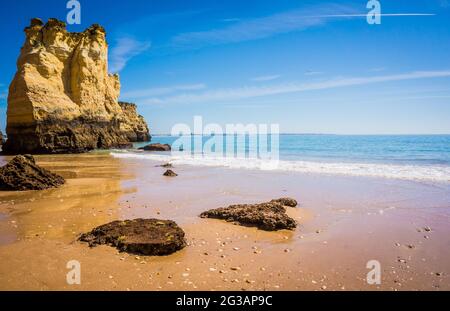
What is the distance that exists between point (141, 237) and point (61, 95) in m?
32.5

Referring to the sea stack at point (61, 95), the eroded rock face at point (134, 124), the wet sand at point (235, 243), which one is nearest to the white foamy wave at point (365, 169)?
the wet sand at point (235, 243)

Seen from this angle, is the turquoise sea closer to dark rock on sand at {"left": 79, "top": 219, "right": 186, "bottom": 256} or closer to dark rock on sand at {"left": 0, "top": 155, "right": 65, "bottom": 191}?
dark rock on sand at {"left": 0, "top": 155, "right": 65, "bottom": 191}

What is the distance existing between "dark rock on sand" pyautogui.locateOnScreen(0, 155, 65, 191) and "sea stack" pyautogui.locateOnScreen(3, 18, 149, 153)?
2144cm

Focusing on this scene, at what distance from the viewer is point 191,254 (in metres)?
4.66

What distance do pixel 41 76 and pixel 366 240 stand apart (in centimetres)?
3422

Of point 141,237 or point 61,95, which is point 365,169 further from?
point 61,95

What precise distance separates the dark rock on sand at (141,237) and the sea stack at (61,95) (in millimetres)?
28427

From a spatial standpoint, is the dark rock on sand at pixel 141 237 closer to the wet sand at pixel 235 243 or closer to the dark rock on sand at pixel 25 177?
the wet sand at pixel 235 243

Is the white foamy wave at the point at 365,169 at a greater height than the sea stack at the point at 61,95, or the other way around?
the sea stack at the point at 61,95

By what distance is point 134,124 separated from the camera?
60.1 meters

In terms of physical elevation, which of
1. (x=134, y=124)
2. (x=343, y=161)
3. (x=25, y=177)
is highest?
(x=134, y=124)

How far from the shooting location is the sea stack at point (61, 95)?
28797 millimetres

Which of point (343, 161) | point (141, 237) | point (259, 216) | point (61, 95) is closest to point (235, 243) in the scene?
point (259, 216)

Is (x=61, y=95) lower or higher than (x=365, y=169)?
higher
